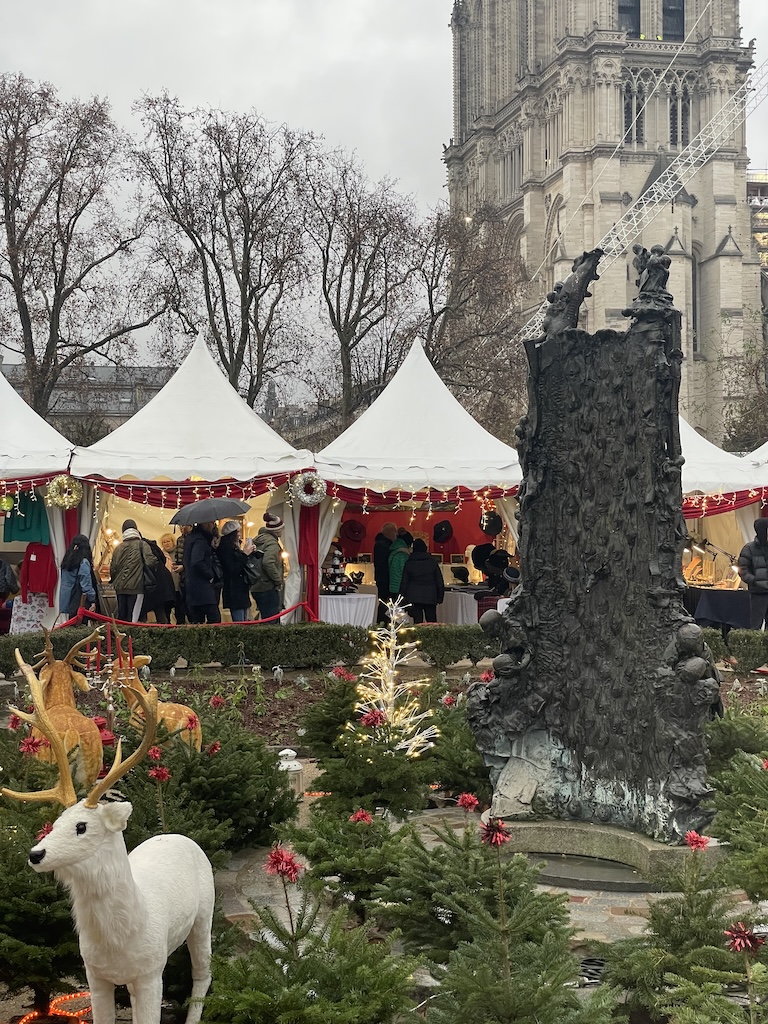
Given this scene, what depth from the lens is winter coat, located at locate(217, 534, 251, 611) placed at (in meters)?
14.7

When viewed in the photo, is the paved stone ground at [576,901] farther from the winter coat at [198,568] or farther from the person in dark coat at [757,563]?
the person in dark coat at [757,563]

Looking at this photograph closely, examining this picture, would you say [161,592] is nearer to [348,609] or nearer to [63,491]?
[63,491]

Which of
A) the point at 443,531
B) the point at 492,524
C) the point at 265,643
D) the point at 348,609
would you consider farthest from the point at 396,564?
the point at 443,531

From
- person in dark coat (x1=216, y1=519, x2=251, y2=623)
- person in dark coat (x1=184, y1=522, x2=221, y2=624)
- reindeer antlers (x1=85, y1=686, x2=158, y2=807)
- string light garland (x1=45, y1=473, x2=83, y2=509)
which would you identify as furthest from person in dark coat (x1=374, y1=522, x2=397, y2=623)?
reindeer antlers (x1=85, y1=686, x2=158, y2=807)

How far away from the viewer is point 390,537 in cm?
1702

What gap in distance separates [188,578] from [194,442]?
3.26 metres

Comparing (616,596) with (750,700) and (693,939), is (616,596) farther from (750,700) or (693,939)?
(750,700)

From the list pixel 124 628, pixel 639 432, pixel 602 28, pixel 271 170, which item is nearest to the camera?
pixel 639 432

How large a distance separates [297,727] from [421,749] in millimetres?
2651

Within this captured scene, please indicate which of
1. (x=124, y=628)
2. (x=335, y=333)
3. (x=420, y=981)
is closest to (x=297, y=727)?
(x=124, y=628)

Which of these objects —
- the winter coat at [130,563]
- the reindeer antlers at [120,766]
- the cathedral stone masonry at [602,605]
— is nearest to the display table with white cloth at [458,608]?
the winter coat at [130,563]

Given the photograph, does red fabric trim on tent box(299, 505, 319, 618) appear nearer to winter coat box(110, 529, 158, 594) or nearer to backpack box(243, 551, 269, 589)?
backpack box(243, 551, 269, 589)

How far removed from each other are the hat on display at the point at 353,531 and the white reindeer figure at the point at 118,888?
16.0 meters

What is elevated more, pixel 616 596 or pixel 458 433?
pixel 458 433
